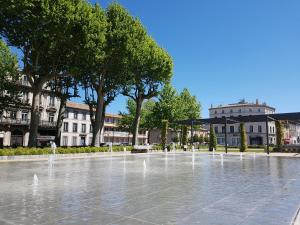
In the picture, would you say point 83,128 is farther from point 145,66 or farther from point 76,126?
point 145,66

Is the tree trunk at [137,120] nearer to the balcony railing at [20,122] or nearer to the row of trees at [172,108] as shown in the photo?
the row of trees at [172,108]

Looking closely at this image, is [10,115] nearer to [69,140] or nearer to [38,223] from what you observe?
[69,140]

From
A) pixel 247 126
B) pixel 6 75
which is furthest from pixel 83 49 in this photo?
pixel 247 126

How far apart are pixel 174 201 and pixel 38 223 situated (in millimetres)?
3934

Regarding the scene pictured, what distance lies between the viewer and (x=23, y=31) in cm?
3020

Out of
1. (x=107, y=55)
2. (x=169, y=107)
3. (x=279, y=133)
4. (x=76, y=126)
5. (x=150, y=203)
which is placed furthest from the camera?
(x=76, y=126)

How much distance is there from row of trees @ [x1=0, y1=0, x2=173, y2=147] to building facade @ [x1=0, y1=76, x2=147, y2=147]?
876 cm

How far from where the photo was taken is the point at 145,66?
44562 mm

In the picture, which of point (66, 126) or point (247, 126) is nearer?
point (66, 126)

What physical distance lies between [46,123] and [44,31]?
111 feet

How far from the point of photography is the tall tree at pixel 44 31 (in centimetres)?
2820

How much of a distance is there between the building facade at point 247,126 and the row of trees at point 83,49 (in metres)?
63.6

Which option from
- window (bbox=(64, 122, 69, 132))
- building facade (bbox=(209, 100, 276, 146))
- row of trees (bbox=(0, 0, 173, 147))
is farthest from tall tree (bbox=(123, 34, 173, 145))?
building facade (bbox=(209, 100, 276, 146))

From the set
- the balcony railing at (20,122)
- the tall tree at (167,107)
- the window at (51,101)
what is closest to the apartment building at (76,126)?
the window at (51,101)
